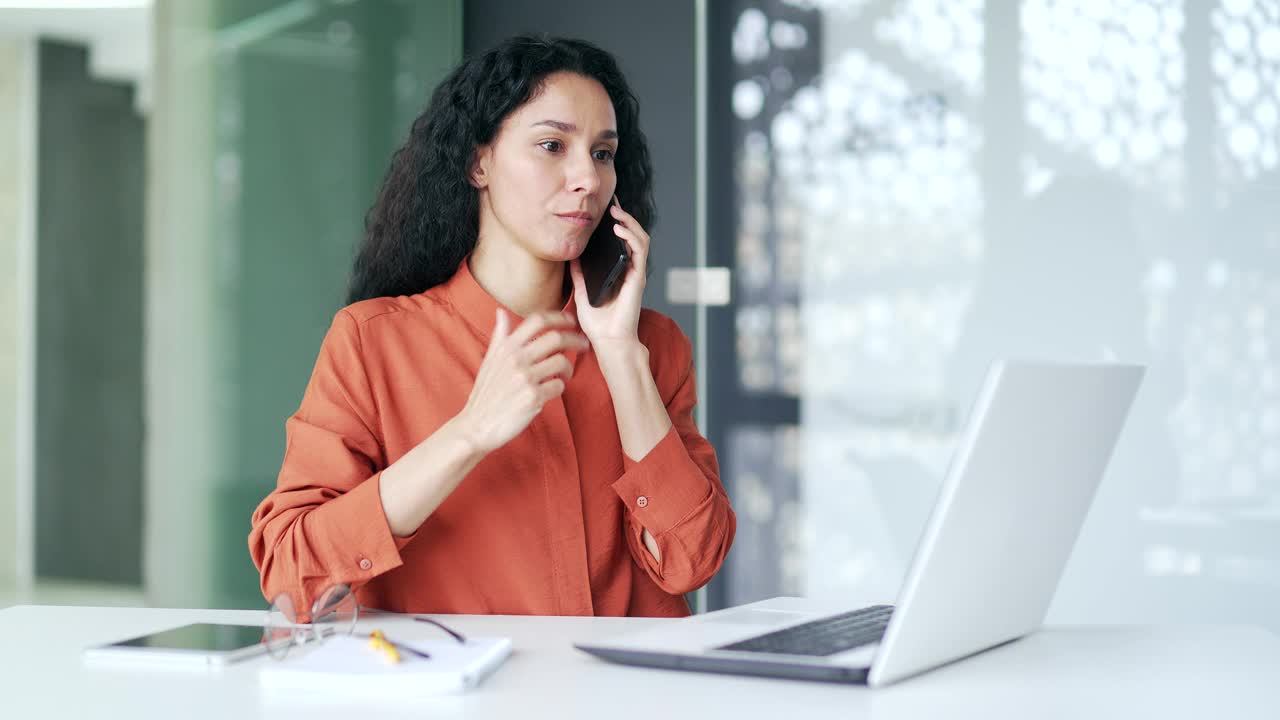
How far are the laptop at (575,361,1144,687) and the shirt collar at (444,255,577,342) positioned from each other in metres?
0.76

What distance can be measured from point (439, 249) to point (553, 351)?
0.56 m

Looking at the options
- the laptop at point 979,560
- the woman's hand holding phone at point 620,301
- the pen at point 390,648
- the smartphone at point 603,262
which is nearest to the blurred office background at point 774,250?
the smartphone at point 603,262

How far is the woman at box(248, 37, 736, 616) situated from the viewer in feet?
5.47

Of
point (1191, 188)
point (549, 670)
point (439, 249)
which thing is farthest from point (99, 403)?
point (1191, 188)

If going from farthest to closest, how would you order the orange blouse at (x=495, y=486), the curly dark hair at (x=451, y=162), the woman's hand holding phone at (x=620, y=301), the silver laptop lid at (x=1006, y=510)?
the curly dark hair at (x=451, y=162) → the woman's hand holding phone at (x=620, y=301) → the orange blouse at (x=495, y=486) → the silver laptop lid at (x=1006, y=510)

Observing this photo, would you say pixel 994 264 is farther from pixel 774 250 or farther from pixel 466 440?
pixel 466 440

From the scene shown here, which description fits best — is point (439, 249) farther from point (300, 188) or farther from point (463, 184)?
point (300, 188)

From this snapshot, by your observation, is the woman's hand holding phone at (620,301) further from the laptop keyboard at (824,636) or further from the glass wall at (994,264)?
the glass wall at (994,264)

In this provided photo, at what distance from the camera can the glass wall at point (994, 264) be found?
3.52 metres

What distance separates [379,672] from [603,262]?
116 cm

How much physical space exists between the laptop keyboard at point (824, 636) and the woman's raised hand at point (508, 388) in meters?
0.45

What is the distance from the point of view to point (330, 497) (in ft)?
5.83

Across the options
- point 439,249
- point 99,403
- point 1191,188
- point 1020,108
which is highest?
point 1020,108

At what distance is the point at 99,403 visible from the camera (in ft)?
10.1
